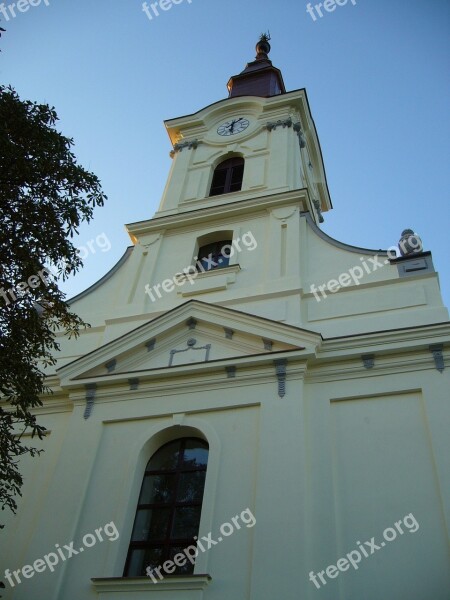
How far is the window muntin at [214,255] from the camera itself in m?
15.0

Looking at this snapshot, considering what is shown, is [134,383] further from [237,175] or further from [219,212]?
[237,175]

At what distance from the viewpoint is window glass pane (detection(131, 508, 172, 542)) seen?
1017 cm

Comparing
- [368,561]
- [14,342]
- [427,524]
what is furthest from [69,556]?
[427,524]

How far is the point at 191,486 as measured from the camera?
1060cm

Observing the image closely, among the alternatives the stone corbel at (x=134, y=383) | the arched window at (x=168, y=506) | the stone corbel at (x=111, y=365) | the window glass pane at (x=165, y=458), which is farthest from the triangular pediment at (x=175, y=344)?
the arched window at (x=168, y=506)

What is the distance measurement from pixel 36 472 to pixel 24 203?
534cm

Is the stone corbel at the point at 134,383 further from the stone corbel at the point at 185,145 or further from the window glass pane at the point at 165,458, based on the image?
the stone corbel at the point at 185,145

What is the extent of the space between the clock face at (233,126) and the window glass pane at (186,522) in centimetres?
1359

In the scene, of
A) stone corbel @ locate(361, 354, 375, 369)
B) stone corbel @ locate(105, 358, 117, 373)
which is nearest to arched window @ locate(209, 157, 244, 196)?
stone corbel @ locate(105, 358, 117, 373)

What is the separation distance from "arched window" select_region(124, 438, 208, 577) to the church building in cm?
2

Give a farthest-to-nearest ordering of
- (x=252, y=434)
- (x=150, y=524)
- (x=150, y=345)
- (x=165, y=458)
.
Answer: (x=150, y=345)
(x=165, y=458)
(x=252, y=434)
(x=150, y=524)

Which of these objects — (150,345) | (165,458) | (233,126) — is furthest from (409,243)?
(233,126)

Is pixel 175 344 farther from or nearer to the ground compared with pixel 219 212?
nearer to the ground

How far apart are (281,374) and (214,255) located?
209 inches
